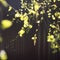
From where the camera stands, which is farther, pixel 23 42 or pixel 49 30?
pixel 23 42

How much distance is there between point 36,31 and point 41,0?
2.72 ft

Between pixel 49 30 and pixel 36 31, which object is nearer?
pixel 49 30

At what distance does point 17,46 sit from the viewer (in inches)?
209

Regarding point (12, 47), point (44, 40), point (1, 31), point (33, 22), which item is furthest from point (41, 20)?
point (1, 31)

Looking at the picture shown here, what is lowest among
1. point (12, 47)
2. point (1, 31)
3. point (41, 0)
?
point (1, 31)

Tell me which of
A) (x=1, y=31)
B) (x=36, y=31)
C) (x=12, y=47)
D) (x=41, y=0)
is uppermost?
(x=41, y=0)

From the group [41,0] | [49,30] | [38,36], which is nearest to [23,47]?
[38,36]

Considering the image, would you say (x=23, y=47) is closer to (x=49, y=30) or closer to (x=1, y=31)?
(x=49, y=30)

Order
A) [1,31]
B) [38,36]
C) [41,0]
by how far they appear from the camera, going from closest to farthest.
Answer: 1. [1,31]
2. [41,0]
3. [38,36]

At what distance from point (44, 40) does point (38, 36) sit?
0.56 feet

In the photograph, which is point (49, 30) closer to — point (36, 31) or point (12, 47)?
point (36, 31)

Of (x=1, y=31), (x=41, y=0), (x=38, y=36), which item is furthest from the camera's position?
(x=38, y=36)

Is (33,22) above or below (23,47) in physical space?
above

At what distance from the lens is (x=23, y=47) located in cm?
538
